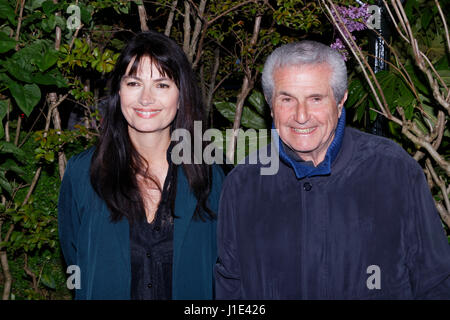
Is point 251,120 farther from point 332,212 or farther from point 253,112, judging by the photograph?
point 332,212

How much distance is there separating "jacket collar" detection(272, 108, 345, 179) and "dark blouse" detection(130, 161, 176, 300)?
2.21 feet

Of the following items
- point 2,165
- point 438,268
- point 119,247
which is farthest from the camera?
point 2,165

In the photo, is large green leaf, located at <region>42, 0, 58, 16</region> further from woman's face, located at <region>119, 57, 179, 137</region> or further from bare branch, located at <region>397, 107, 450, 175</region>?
bare branch, located at <region>397, 107, 450, 175</region>

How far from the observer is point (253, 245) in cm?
209

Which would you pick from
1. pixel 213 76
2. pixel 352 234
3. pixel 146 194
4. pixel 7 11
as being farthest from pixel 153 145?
pixel 213 76

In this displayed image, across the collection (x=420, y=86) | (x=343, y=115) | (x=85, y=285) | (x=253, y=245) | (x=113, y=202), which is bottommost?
(x=85, y=285)

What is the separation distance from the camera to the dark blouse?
2240mm

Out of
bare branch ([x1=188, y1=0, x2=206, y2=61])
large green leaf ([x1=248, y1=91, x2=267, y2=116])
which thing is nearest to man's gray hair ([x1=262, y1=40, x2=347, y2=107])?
bare branch ([x1=188, y1=0, x2=206, y2=61])

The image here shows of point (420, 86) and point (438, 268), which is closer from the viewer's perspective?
point (438, 268)

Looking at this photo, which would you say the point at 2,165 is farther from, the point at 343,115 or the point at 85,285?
the point at 343,115

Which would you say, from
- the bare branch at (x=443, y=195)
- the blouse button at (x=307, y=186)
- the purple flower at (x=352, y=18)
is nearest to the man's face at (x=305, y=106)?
the blouse button at (x=307, y=186)

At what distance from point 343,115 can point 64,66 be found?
1820 millimetres

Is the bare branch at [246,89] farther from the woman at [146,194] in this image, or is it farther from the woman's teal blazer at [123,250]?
the woman's teal blazer at [123,250]

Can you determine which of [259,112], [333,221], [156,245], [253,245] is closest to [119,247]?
[156,245]
